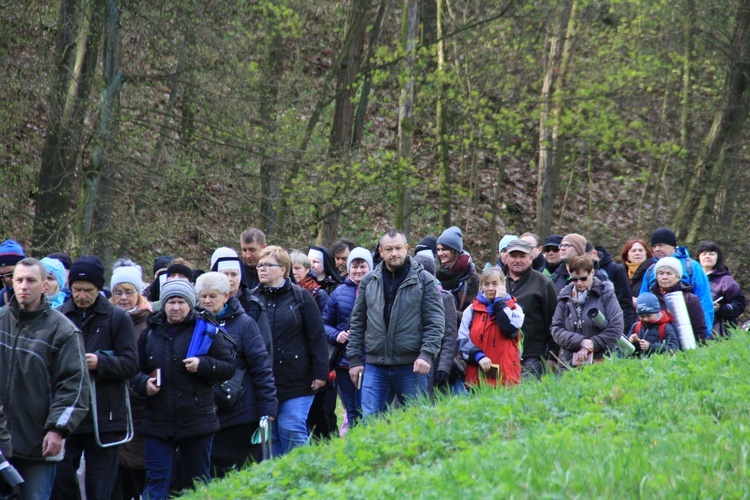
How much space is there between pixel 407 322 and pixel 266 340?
53.0 inches

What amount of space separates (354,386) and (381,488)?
16.1ft

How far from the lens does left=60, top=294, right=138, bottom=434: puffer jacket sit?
6918mm

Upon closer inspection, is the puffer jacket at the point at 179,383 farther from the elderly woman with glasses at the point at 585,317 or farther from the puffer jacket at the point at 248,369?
the elderly woman with glasses at the point at 585,317

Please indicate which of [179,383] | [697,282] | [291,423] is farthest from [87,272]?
[697,282]

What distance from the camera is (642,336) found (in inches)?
380

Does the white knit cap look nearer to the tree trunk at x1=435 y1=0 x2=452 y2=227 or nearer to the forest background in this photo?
the forest background

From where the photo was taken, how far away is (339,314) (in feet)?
31.8

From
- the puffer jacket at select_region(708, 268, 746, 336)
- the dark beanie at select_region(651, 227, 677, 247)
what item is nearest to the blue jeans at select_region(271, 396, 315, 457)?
the dark beanie at select_region(651, 227, 677, 247)

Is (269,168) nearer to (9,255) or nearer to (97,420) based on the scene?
(9,255)

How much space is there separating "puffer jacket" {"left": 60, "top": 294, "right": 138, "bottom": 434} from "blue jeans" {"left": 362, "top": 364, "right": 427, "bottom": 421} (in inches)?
97.2

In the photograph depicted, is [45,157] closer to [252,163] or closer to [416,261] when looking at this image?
[252,163]

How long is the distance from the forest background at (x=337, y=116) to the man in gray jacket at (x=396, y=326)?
6089mm

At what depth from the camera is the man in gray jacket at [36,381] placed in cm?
633

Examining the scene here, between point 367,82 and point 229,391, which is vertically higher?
point 367,82
